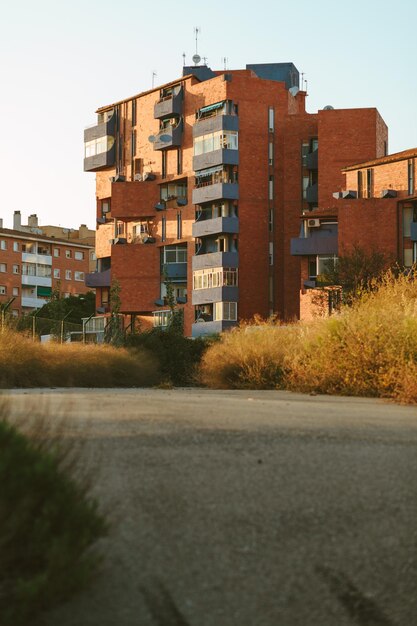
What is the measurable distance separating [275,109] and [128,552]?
67593 mm

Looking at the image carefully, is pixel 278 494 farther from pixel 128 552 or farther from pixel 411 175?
pixel 411 175

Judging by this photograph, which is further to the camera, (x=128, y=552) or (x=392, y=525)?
(x=392, y=525)

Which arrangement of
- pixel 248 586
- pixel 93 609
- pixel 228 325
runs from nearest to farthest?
pixel 93 609 → pixel 248 586 → pixel 228 325

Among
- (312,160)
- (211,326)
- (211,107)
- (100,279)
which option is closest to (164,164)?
(211,107)

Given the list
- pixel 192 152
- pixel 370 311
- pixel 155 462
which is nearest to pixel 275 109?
pixel 192 152

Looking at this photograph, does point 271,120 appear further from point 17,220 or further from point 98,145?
point 17,220

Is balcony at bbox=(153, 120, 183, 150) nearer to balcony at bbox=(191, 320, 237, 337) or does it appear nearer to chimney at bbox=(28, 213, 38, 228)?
balcony at bbox=(191, 320, 237, 337)

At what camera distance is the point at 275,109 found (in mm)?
70938

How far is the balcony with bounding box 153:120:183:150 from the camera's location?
238 feet

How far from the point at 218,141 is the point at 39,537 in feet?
217

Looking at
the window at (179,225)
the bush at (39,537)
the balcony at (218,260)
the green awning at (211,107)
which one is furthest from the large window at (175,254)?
the bush at (39,537)

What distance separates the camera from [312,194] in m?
69.3

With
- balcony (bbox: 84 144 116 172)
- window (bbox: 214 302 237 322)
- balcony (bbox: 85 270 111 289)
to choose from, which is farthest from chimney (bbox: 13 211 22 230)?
window (bbox: 214 302 237 322)

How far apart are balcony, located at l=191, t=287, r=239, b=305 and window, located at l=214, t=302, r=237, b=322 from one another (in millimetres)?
278
